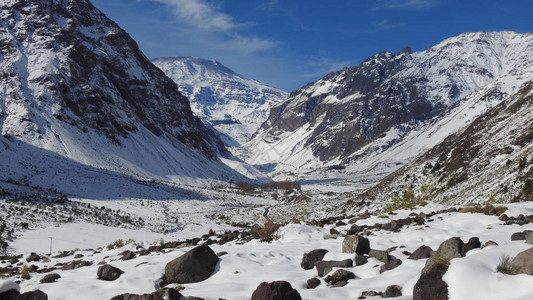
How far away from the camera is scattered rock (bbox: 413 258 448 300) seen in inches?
250

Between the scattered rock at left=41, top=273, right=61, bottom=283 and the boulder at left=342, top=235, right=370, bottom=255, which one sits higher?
the boulder at left=342, top=235, right=370, bottom=255

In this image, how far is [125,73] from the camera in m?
149

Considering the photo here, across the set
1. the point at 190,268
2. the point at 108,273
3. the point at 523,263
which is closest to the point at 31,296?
the point at 108,273

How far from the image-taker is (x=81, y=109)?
106m

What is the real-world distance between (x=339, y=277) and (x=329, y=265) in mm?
909

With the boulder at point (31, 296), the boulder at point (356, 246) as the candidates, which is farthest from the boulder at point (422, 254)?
the boulder at point (31, 296)

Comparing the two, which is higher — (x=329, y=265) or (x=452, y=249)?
(x=452, y=249)

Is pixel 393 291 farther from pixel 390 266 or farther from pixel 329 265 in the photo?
pixel 329 265

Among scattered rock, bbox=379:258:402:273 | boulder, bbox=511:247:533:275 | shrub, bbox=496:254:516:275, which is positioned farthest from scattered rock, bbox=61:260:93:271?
boulder, bbox=511:247:533:275

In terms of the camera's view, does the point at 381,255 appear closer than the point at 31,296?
No

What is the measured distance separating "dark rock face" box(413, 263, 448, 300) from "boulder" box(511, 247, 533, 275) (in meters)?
1.02

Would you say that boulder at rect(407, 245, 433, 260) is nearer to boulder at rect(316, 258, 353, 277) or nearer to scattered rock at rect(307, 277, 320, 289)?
boulder at rect(316, 258, 353, 277)

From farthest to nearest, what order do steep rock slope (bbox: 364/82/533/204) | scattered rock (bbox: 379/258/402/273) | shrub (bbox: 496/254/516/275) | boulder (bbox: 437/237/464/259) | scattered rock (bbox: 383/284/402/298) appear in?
1. steep rock slope (bbox: 364/82/533/204)
2. scattered rock (bbox: 379/258/402/273)
3. boulder (bbox: 437/237/464/259)
4. scattered rock (bbox: 383/284/402/298)
5. shrub (bbox: 496/254/516/275)

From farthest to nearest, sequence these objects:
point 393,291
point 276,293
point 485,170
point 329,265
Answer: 1. point 485,170
2. point 329,265
3. point 393,291
4. point 276,293
